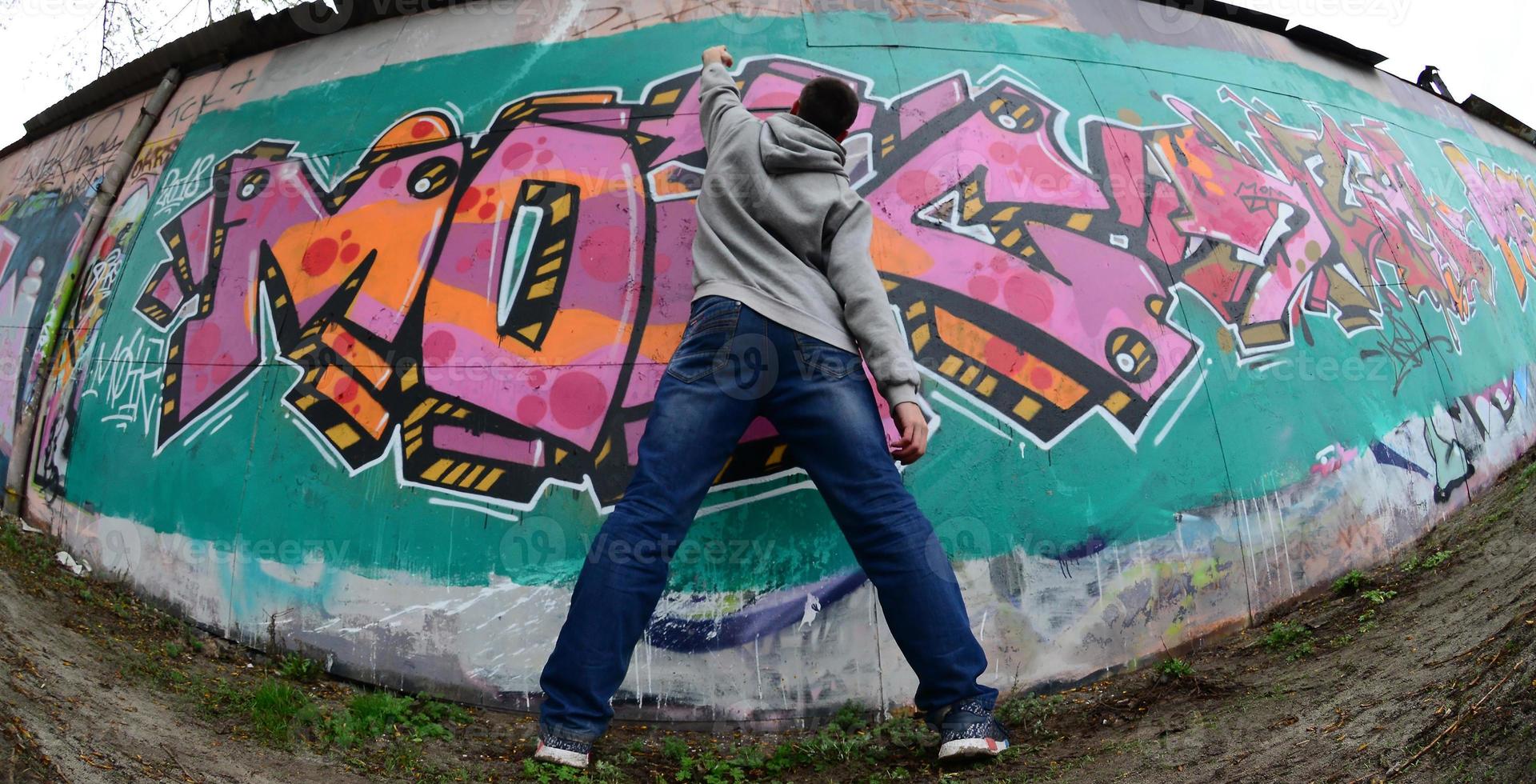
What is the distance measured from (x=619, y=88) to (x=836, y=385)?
7.29 feet

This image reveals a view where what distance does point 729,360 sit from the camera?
3480 mm

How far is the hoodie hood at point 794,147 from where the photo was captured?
3.74 m

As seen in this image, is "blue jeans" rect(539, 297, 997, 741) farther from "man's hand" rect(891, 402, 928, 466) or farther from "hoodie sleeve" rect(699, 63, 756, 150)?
"hoodie sleeve" rect(699, 63, 756, 150)

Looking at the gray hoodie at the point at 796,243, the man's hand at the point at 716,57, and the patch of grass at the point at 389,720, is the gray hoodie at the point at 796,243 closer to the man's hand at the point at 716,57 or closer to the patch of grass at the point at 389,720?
the man's hand at the point at 716,57

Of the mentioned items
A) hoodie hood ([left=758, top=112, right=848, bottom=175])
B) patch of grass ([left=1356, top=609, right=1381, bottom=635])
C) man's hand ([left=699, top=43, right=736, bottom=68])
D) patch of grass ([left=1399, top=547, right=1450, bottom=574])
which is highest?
man's hand ([left=699, top=43, right=736, bottom=68])

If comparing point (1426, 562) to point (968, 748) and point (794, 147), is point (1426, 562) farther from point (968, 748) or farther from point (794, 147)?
point (794, 147)

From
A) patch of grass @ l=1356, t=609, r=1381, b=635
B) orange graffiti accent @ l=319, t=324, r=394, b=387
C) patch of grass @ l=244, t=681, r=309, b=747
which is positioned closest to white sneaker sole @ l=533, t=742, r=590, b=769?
patch of grass @ l=244, t=681, r=309, b=747

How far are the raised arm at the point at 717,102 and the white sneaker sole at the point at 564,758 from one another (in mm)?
2407

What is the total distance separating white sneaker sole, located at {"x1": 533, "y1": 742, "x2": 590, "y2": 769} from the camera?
329 centimetres

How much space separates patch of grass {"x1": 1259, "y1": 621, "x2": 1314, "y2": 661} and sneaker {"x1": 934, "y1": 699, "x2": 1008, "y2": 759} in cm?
154

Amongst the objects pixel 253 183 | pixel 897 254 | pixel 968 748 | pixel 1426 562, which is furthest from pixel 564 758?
pixel 1426 562

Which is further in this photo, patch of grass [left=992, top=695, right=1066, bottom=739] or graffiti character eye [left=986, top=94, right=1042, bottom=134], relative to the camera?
graffiti character eye [left=986, top=94, right=1042, bottom=134]

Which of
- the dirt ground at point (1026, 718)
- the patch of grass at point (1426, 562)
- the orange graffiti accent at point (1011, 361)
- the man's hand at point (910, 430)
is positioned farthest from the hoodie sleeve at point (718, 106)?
the patch of grass at point (1426, 562)

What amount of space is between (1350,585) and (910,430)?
2.59m
